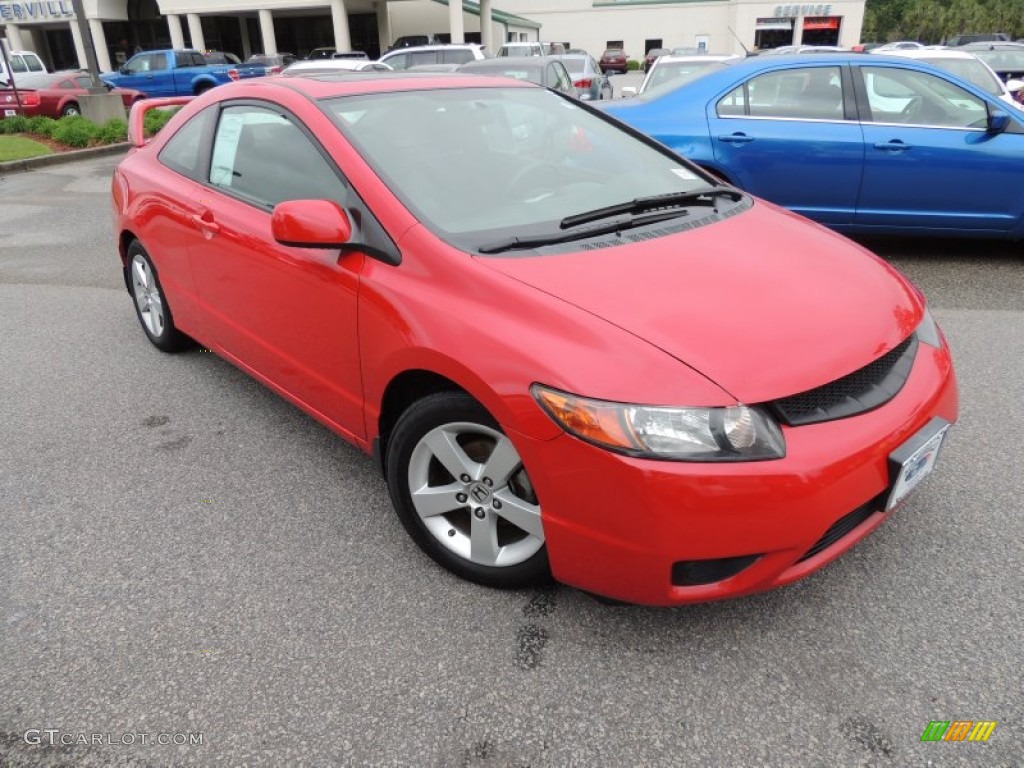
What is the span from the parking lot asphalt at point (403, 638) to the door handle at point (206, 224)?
0.96m

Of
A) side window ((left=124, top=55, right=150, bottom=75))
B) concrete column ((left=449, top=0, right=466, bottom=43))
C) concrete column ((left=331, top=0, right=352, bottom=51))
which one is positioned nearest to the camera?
side window ((left=124, top=55, right=150, bottom=75))

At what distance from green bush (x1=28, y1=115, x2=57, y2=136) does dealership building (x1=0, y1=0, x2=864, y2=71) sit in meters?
22.3

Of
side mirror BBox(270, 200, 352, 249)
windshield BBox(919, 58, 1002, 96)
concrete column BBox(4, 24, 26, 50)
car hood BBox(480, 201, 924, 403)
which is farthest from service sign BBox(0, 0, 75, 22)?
car hood BBox(480, 201, 924, 403)

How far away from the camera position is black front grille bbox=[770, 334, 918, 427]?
2.01m

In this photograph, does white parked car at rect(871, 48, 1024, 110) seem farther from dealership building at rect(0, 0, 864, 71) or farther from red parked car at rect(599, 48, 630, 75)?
red parked car at rect(599, 48, 630, 75)

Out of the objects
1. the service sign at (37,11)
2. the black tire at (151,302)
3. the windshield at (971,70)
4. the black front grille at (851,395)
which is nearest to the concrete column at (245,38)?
the service sign at (37,11)

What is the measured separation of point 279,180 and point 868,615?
2.67m

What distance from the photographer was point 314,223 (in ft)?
8.13

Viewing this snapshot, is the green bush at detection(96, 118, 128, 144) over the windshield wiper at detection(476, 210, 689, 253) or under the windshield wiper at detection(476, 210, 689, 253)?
under

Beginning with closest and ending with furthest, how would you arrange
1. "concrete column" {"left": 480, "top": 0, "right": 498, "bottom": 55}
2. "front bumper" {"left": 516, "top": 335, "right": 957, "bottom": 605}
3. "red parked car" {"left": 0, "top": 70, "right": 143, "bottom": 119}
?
"front bumper" {"left": 516, "top": 335, "right": 957, "bottom": 605}, "red parked car" {"left": 0, "top": 70, "right": 143, "bottom": 119}, "concrete column" {"left": 480, "top": 0, "right": 498, "bottom": 55}

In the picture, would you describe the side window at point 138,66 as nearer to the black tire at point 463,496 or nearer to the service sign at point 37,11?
the service sign at point 37,11

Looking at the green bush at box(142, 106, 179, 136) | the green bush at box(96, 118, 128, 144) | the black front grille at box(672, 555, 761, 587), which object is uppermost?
the black front grille at box(672, 555, 761, 587)

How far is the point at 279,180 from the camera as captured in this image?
305 centimetres

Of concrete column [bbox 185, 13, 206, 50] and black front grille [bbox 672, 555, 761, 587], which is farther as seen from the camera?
concrete column [bbox 185, 13, 206, 50]
